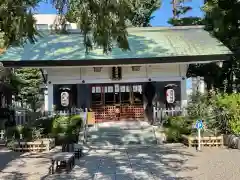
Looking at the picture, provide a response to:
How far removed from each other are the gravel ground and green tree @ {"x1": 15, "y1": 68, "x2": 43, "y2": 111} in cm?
2028

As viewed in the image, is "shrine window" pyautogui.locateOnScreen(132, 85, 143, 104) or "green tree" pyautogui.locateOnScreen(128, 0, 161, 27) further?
"green tree" pyautogui.locateOnScreen(128, 0, 161, 27)

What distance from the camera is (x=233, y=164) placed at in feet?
39.4

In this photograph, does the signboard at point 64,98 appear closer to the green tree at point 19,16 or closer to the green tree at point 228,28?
the green tree at point 228,28

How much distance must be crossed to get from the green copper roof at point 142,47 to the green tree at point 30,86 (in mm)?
11645

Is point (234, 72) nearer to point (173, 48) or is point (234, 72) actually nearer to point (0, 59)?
point (173, 48)

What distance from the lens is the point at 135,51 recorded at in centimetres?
2158

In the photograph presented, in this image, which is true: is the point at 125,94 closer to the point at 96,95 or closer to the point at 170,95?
the point at 96,95

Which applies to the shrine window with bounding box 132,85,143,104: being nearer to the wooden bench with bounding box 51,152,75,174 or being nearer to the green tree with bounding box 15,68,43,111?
the wooden bench with bounding box 51,152,75,174

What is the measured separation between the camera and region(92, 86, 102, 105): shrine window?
75.9 ft

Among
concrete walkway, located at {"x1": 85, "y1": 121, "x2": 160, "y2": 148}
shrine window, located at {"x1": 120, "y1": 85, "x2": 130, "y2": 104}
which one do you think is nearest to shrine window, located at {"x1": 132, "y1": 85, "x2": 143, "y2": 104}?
shrine window, located at {"x1": 120, "y1": 85, "x2": 130, "y2": 104}

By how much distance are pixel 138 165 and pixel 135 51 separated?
10.2 metres

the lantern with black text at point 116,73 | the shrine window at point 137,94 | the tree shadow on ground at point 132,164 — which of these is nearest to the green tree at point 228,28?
the shrine window at point 137,94

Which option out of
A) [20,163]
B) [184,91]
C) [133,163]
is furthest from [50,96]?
[133,163]

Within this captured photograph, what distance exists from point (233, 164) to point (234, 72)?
Result: 11.5 metres
